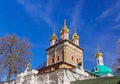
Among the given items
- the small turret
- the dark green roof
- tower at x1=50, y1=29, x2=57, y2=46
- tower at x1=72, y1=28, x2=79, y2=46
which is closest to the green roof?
the small turret

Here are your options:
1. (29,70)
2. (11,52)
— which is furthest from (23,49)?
(29,70)

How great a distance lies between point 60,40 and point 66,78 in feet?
52.1

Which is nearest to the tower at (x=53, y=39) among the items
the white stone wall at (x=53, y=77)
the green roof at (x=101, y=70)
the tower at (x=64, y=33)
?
the tower at (x=64, y=33)

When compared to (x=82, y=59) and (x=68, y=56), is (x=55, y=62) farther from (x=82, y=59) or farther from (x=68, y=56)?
(x=82, y=59)

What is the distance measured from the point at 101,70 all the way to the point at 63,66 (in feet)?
42.6

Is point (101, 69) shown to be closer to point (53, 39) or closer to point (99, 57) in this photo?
point (99, 57)

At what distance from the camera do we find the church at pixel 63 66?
Answer: 26281 millimetres

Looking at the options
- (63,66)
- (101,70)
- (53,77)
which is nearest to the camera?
(53,77)

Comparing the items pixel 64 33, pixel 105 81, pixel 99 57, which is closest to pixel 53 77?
pixel 105 81

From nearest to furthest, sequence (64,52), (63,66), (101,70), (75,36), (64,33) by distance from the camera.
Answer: (63,66), (64,52), (64,33), (75,36), (101,70)

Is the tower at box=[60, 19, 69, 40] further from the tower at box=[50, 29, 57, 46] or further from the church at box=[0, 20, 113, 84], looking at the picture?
the tower at box=[50, 29, 57, 46]

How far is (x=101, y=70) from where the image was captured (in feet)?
151

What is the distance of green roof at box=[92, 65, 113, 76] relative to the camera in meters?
44.4

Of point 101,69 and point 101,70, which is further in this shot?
point 101,69
